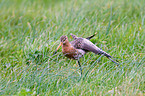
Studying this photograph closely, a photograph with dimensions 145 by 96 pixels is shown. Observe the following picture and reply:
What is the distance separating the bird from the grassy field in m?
0.15

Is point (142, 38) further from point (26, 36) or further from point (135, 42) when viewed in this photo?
point (26, 36)

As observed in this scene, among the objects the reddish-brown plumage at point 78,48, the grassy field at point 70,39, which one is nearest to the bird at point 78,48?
the reddish-brown plumage at point 78,48

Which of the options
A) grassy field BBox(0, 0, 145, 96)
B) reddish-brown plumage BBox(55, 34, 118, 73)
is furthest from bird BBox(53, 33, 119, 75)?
grassy field BBox(0, 0, 145, 96)

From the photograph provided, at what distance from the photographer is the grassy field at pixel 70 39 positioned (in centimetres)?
398

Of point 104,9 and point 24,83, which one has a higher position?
point 104,9

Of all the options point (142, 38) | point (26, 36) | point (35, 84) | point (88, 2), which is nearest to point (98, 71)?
point (35, 84)

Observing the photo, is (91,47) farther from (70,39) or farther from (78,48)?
A: (70,39)

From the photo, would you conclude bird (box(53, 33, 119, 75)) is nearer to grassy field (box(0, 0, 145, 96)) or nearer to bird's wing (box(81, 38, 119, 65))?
bird's wing (box(81, 38, 119, 65))

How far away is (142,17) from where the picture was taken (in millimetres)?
6234

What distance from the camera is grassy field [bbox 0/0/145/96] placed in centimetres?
398

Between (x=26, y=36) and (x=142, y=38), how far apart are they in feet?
8.53

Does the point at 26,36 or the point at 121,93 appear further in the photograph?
the point at 26,36

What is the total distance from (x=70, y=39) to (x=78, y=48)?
541 mm

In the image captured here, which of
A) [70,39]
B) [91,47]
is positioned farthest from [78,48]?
[70,39]
